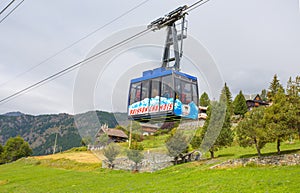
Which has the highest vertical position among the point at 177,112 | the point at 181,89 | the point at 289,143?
the point at 181,89

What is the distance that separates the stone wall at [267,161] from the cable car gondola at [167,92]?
970 centimetres

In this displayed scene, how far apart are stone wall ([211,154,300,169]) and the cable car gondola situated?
9698mm

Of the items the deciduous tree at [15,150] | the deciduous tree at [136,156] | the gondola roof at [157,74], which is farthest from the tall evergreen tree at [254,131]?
the deciduous tree at [15,150]

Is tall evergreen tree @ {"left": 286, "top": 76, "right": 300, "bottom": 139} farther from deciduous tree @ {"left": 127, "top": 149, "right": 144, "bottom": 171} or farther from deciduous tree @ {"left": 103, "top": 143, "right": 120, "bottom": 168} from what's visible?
deciduous tree @ {"left": 103, "top": 143, "right": 120, "bottom": 168}

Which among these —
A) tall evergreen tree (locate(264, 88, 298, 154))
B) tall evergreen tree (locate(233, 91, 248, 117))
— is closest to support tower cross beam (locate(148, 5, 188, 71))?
tall evergreen tree (locate(264, 88, 298, 154))

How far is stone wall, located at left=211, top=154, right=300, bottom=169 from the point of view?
1881cm

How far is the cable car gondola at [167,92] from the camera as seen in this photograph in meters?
12.2

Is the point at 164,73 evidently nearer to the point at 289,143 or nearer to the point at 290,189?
the point at 290,189

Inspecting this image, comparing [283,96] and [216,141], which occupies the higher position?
[283,96]

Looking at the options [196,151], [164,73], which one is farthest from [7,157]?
[164,73]

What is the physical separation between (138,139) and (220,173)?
51.2ft

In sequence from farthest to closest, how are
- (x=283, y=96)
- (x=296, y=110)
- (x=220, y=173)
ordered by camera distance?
1. (x=283, y=96)
2. (x=296, y=110)
3. (x=220, y=173)

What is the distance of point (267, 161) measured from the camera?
20.1 metres

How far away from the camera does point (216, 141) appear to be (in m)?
27.4
